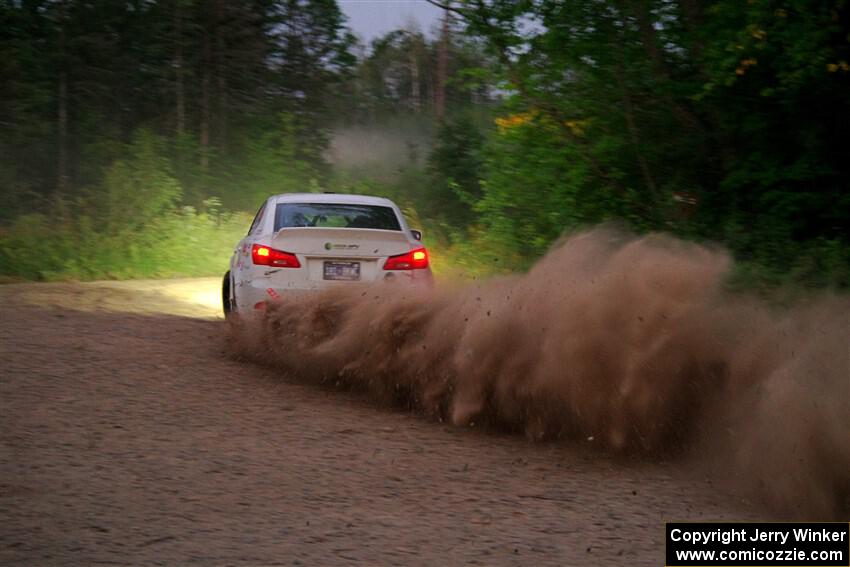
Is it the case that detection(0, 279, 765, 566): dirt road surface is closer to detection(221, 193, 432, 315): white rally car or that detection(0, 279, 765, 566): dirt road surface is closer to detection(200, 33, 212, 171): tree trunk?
detection(221, 193, 432, 315): white rally car

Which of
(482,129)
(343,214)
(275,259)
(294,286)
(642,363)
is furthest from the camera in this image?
(482,129)

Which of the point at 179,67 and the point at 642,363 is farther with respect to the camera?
the point at 179,67

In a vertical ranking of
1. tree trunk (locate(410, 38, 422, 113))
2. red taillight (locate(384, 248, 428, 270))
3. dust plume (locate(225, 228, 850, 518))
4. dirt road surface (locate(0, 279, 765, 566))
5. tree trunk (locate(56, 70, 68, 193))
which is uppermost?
tree trunk (locate(410, 38, 422, 113))

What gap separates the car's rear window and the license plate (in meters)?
0.87

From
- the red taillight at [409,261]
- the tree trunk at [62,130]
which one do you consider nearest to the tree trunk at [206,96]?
the tree trunk at [62,130]

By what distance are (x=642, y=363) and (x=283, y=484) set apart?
9.32 ft

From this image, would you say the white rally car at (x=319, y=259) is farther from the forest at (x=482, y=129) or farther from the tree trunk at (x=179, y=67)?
the tree trunk at (x=179, y=67)

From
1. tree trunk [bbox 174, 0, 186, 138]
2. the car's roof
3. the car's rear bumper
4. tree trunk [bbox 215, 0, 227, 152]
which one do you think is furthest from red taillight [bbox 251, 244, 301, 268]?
tree trunk [bbox 215, 0, 227, 152]

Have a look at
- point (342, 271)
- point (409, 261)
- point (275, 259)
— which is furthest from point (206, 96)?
point (342, 271)

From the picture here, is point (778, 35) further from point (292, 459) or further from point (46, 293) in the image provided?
point (46, 293)

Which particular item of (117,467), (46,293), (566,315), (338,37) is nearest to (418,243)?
(566,315)

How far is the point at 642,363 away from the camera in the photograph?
25.0ft

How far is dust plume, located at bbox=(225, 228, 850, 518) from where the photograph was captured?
639 cm

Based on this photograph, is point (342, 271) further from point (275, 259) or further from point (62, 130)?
point (62, 130)
